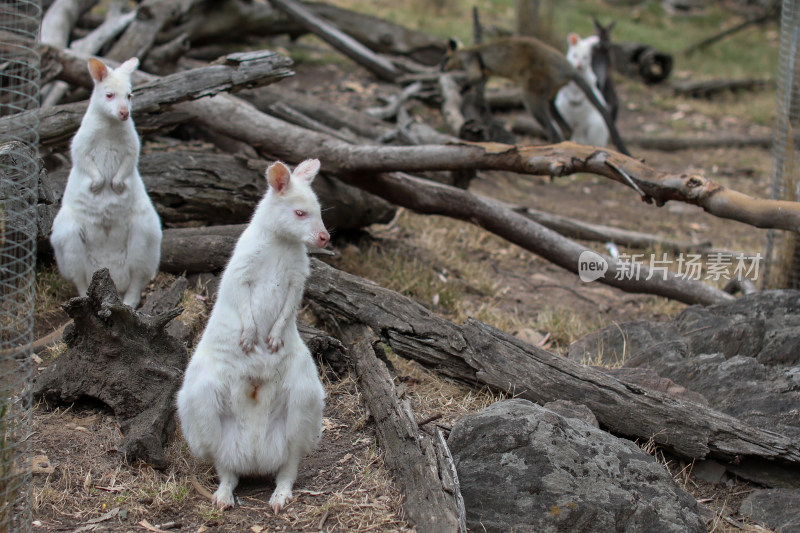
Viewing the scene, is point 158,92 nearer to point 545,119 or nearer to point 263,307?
point 263,307

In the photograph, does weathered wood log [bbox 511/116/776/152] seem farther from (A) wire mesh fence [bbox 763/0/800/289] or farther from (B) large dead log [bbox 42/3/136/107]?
(B) large dead log [bbox 42/3/136/107]

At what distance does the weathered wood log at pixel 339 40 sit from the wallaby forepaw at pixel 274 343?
25.7 feet

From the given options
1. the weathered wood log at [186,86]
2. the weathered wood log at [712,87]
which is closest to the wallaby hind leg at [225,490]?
the weathered wood log at [186,86]

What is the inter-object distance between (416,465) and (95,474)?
5.13ft

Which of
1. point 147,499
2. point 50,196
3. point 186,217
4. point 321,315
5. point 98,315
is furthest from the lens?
point 186,217

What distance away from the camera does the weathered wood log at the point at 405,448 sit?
3195mm

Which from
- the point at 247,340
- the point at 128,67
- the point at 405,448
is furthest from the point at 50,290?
the point at 405,448

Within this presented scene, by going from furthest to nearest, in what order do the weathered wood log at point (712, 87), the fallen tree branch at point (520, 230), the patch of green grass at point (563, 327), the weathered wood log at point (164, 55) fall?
the weathered wood log at point (712, 87) → the weathered wood log at point (164, 55) → the fallen tree branch at point (520, 230) → the patch of green grass at point (563, 327)

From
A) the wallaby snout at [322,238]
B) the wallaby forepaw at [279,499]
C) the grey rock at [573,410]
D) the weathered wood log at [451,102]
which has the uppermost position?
the wallaby snout at [322,238]

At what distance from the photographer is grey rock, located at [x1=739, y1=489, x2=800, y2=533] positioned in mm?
3730

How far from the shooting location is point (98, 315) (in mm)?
4000

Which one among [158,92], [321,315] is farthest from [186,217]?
[321,315]

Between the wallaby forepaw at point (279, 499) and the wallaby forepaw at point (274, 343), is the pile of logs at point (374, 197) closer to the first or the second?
the wallaby forepaw at point (279, 499)

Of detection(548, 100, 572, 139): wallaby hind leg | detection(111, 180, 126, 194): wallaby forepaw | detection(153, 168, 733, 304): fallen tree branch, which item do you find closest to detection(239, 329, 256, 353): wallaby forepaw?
detection(111, 180, 126, 194): wallaby forepaw
